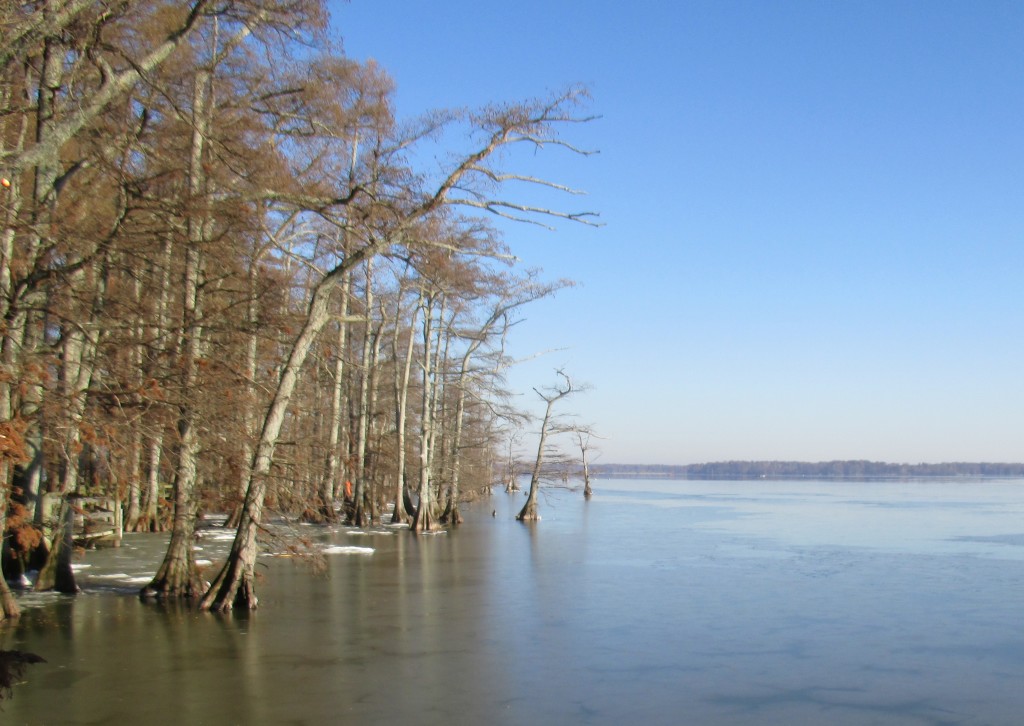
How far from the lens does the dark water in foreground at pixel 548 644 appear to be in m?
7.57

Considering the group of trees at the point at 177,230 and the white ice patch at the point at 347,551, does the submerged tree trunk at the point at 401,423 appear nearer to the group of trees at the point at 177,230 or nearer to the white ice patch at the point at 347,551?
the white ice patch at the point at 347,551

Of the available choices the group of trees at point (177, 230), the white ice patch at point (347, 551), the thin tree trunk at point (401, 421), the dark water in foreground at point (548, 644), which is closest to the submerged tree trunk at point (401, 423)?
the thin tree trunk at point (401, 421)

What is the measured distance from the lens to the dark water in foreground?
298 inches

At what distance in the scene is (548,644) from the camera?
10.3 m

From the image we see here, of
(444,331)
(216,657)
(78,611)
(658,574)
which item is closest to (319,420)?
(444,331)

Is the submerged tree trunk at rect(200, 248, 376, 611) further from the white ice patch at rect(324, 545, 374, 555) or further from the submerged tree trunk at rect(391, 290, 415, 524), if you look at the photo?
the submerged tree trunk at rect(391, 290, 415, 524)

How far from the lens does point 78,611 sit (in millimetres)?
11062

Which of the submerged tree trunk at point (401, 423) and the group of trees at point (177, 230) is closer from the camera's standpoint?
the group of trees at point (177, 230)

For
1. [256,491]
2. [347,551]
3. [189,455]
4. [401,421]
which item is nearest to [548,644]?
[256,491]

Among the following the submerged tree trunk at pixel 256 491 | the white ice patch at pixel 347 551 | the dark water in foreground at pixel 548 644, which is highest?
the submerged tree trunk at pixel 256 491

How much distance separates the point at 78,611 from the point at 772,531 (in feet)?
65.4

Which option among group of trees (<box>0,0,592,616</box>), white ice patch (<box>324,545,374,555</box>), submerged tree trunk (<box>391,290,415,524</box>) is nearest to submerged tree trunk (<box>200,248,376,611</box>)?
group of trees (<box>0,0,592,616</box>)

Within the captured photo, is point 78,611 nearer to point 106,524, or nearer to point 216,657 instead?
point 216,657

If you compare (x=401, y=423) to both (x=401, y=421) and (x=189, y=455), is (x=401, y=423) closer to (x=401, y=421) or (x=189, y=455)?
(x=401, y=421)
